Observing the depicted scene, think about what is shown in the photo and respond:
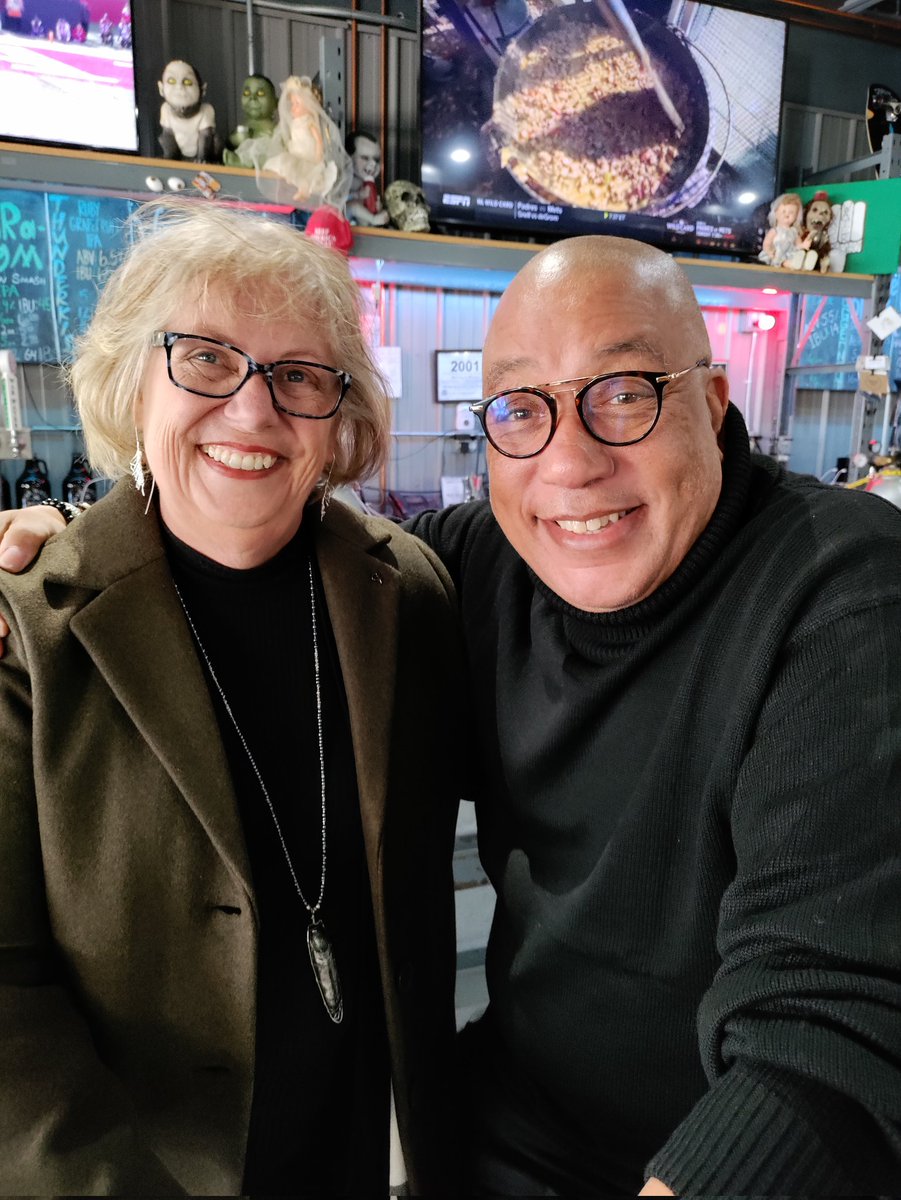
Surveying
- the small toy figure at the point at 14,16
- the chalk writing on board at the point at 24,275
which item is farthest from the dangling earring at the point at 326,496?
the small toy figure at the point at 14,16

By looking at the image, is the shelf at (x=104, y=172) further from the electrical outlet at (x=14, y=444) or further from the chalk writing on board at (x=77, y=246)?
the electrical outlet at (x=14, y=444)

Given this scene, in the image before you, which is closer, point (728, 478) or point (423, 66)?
point (728, 478)

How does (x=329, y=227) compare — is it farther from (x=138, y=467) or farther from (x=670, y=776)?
(x=670, y=776)

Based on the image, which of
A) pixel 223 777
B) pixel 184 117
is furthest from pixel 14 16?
pixel 223 777

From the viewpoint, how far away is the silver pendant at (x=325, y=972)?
1.08 meters

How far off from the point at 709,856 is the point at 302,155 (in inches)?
107

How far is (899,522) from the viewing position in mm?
904

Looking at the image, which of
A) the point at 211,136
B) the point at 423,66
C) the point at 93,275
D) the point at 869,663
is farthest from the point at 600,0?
the point at 869,663

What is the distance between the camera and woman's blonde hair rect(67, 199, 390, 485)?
1059 millimetres

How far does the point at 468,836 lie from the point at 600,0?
352 cm

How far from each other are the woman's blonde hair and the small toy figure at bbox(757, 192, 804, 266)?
3230mm

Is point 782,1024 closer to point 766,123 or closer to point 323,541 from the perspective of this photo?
point 323,541

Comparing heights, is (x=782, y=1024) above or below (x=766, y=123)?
below

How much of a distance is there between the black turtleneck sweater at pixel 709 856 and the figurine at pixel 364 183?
228cm
